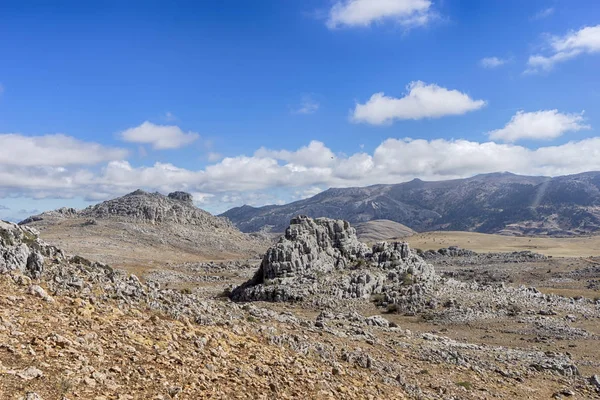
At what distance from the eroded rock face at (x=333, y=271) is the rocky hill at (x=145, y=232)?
40.6 meters

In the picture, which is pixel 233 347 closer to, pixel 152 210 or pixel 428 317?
pixel 428 317

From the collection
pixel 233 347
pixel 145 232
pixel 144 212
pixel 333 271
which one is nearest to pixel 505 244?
pixel 145 232

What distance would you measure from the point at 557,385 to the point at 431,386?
7486mm

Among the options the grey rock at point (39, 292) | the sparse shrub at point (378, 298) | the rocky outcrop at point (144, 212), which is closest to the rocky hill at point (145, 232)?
the rocky outcrop at point (144, 212)

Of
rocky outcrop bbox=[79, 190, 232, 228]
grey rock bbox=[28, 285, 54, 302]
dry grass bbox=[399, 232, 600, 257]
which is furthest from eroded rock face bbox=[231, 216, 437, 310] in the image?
dry grass bbox=[399, 232, 600, 257]

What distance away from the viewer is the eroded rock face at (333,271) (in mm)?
43594

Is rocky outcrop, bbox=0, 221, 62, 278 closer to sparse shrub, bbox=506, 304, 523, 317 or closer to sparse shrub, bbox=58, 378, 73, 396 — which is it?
sparse shrub, bbox=58, 378, 73, 396

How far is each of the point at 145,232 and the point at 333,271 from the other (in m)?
75.9

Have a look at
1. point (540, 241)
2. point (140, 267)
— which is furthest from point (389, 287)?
point (540, 241)

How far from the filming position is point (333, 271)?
5031cm

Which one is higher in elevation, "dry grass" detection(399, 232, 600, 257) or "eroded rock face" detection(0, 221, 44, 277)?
"eroded rock face" detection(0, 221, 44, 277)

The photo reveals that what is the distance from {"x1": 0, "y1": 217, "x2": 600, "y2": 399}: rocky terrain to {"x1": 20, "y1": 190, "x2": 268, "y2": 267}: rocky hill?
64.3 m

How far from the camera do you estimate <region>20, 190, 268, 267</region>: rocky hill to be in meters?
92.1

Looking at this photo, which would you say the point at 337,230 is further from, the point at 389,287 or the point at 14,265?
the point at 14,265
